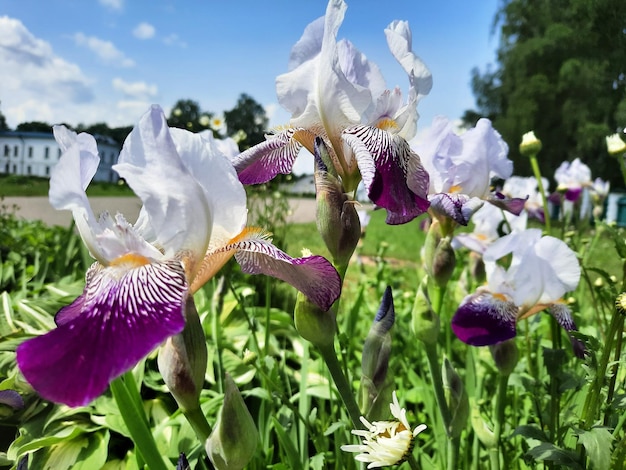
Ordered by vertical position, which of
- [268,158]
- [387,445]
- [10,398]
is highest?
[268,158]

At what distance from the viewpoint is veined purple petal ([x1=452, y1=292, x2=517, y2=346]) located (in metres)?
1.31

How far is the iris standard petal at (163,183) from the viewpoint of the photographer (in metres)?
0.75

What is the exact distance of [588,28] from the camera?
3199 millimetres

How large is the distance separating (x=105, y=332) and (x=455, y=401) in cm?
82

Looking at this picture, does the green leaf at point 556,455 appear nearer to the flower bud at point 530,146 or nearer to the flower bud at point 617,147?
the flower bud at point 617,147

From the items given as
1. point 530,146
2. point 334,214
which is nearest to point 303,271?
point 334,214

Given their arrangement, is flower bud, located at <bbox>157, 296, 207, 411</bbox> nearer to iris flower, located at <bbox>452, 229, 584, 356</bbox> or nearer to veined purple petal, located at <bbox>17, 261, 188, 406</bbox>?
veined purple petal, located at <bbox>17, 261, 188, 406</bbox>

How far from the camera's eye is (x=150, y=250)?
2.60ft

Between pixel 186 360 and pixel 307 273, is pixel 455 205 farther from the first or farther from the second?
pixel 186 360

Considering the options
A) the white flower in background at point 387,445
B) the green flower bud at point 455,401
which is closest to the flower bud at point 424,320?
the green flower bud at point 455,401

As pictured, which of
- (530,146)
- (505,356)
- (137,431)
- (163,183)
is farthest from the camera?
(530,146)

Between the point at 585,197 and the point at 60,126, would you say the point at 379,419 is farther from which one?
the point at 585,197

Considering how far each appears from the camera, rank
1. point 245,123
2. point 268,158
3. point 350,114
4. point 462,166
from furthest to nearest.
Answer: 1. point 245,123
2. point 462,166
3. point 268,158
4. point 350,114

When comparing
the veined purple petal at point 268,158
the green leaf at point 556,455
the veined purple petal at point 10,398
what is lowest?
the veined purple petal at point 10,398
